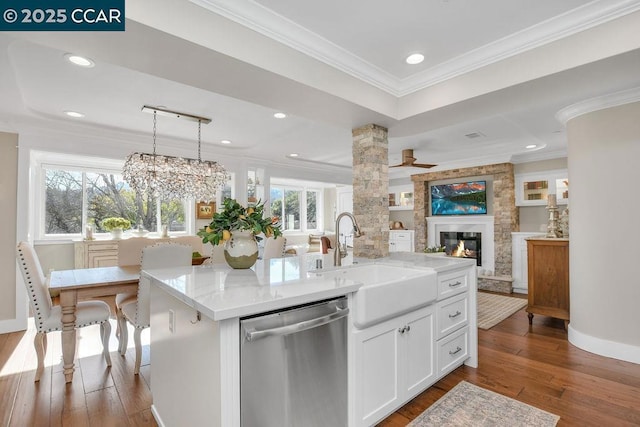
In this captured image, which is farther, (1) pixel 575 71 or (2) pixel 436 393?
(2) pixel 436 393

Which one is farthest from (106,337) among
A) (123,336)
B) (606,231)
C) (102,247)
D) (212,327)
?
(606,231)

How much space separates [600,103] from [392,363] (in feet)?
→ 10.3

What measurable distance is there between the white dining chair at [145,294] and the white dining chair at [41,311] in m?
0.20

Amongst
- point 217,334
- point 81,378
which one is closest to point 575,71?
point 217,334

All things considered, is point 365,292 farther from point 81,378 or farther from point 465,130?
point 465,130

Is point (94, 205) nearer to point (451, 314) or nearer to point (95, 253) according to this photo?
point (95, 253)

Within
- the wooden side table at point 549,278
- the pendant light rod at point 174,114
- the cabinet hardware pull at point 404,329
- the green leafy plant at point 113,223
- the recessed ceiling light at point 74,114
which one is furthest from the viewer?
the green leafy plant at point 113,223

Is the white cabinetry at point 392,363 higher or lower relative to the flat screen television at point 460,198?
lower

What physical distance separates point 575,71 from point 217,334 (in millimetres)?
2667

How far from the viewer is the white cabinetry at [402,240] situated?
A: 7.66 meters

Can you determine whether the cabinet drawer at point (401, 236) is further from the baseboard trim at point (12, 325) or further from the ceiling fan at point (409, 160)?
the baseboard trim at point (12, 325)

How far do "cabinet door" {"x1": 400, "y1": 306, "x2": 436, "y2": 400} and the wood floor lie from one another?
16 cm

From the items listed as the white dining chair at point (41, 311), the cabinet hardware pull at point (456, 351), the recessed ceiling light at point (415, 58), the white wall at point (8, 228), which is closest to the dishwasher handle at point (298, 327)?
the cabinet hardware pull at point (456, 351)

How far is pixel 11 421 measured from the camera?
2.01m
